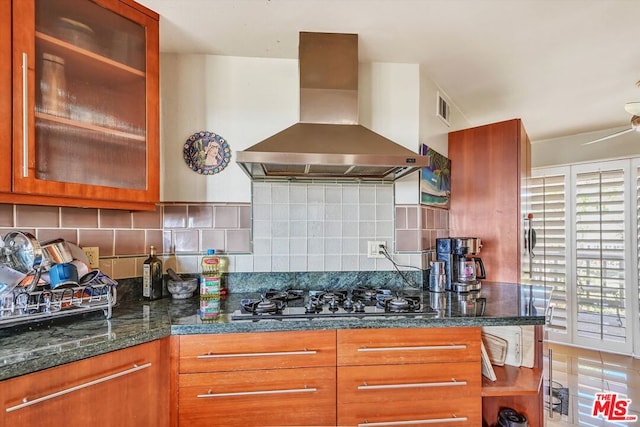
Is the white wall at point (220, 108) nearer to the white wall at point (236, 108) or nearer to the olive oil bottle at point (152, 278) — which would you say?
the white wall at point (236, 108)

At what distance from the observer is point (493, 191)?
2.32 meters

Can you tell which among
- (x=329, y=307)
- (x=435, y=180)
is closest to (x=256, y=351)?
(x=329, y=307)

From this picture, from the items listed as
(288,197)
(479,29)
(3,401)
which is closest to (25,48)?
(3,401)

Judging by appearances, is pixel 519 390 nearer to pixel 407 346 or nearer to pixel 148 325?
pixel 407 346

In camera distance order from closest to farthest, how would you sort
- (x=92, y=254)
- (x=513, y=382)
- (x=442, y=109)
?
(x=513, y=382) → (x=92, y=254) → (x=442, y=109)

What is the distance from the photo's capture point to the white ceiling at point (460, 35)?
5.03ft

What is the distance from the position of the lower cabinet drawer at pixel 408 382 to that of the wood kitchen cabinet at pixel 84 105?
1.24 meters

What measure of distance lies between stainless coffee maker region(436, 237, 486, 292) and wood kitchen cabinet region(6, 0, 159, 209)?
1.72 meters

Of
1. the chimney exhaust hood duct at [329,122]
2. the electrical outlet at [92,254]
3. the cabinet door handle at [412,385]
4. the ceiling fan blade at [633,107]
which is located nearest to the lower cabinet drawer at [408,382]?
the cabinet door handle at [412,385]

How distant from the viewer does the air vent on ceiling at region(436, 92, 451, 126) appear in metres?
2.32

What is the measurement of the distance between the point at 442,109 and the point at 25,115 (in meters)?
2.38

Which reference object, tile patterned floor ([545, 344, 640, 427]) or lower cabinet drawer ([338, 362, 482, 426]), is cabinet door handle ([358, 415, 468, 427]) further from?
tile patterned floor ([545, 344, 640, 427])

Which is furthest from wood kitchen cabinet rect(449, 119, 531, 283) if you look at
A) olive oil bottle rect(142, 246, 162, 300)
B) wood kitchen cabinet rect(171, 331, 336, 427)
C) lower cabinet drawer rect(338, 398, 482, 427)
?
olive oil bottle rect(142, 246, 162, 300)

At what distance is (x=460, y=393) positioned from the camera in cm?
135
